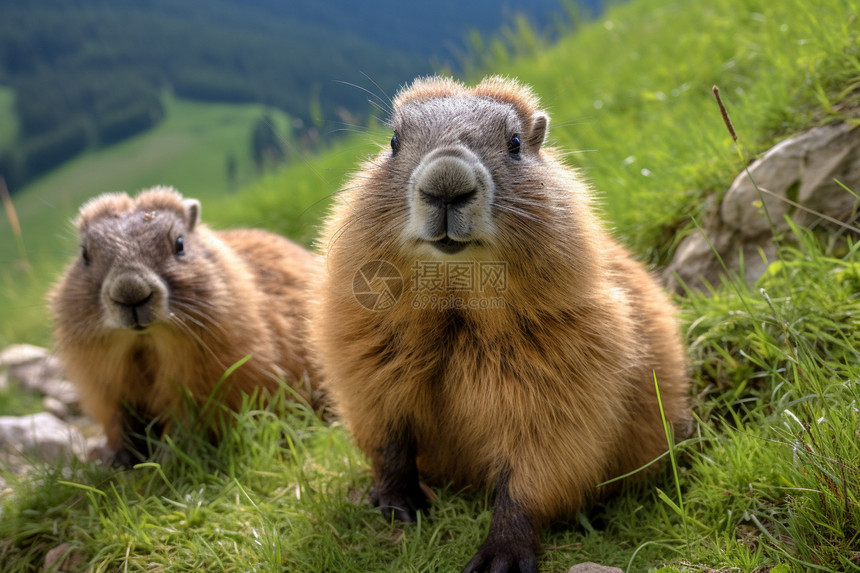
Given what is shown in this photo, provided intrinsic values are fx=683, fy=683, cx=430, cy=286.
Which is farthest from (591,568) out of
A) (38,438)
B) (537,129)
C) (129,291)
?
(38,438)

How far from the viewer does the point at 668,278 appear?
448 cm

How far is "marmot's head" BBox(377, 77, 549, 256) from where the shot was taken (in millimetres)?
2395

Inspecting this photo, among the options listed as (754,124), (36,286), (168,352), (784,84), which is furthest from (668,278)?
(36,286)

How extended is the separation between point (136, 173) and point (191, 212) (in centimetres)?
832

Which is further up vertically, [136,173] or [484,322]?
[484,322]

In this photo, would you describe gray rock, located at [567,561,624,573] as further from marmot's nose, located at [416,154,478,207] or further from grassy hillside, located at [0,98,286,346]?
grassy hillside, located at [0,98,286,346]

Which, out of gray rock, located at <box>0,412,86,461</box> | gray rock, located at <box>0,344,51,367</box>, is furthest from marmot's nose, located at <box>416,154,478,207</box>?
gray rock, located at <box>0,344,51,367</box>

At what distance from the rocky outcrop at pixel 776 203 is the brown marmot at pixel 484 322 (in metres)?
1.26

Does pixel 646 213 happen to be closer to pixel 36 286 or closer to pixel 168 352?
pixel 168 352

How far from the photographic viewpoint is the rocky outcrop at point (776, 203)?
3779 millimetres

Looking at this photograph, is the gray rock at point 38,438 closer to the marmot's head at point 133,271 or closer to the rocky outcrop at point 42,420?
the rocky outcrop at point 42,420

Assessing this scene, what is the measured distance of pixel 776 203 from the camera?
396 centimetres

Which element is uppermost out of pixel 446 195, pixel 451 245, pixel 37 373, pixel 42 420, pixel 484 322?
pixel 446 195

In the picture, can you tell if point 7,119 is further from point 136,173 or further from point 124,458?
point 124,458
